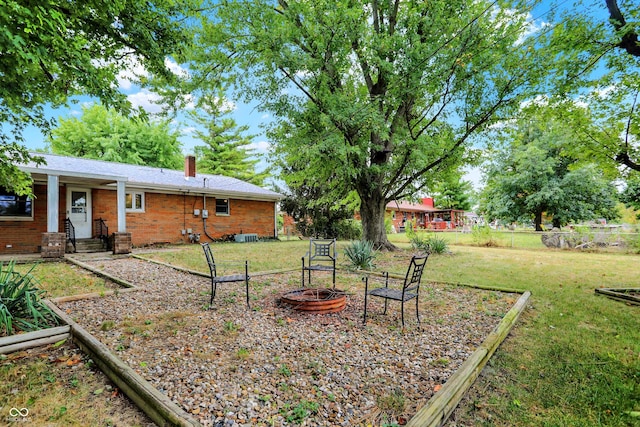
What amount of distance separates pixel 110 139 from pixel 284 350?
93.4ft

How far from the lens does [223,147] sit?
3228cm

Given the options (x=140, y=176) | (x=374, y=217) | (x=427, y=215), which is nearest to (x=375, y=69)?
(x=374, y=217)

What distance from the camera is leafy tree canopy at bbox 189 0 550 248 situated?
9156mm

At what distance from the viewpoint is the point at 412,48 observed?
921 cm

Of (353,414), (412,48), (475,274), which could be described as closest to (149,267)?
(353,414)

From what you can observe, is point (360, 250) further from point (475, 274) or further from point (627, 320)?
point (627, 320)

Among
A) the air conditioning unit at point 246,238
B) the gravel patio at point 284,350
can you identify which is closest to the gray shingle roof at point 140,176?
the air conditioning unit at point 246,238

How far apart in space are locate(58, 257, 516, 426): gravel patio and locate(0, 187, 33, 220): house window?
951 cm

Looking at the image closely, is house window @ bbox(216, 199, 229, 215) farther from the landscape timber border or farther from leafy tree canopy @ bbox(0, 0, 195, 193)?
the landscape timber border

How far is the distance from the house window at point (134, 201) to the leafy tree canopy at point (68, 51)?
27.9ft

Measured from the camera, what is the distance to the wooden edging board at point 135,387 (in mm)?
2266

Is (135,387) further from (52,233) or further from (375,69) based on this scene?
(375,69)

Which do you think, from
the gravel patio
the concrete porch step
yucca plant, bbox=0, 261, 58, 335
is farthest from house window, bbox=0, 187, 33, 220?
yucca plant, bbox=0, 261, 58, 335

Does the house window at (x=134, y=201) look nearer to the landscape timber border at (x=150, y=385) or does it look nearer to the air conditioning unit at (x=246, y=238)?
the air conditioning unit at (x=246, y=238)
